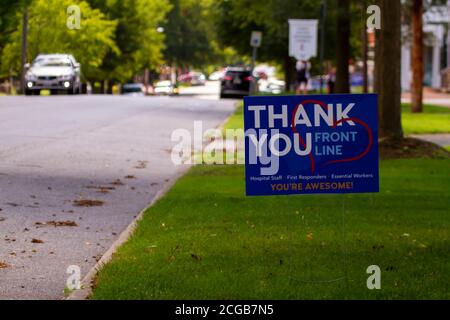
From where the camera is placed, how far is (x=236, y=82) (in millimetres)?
53000

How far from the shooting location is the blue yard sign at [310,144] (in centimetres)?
820

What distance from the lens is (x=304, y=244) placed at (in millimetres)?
9930

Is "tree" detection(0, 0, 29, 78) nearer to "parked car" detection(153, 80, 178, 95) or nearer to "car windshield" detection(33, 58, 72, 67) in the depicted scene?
"car windshield" detection(33, 58, 72, 67)

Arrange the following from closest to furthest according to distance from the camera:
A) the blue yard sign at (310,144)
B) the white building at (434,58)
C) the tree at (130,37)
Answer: the blue yard sign at (310,144) → the tree at (130,37) → the white building at (434,58)

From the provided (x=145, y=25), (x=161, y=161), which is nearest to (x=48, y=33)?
(x=145, y=25)

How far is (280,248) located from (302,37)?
2989cm

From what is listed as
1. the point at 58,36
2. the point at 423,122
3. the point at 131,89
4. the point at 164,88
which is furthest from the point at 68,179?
the point at 164,88

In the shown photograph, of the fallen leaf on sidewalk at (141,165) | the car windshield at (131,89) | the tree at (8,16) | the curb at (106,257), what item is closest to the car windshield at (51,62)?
the tree at (8,16)

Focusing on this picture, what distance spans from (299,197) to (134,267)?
5.23 meters

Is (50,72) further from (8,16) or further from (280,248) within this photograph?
(280,248)

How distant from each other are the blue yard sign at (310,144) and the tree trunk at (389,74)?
12.6 m

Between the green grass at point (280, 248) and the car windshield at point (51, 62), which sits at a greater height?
the car windshield at point (51, 62)

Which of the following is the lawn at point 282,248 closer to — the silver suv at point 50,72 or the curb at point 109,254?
the curb at point 109,254
